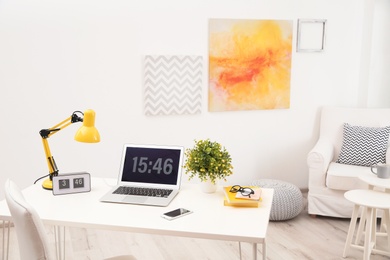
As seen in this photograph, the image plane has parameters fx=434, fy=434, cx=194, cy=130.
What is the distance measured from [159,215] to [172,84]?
198 cm

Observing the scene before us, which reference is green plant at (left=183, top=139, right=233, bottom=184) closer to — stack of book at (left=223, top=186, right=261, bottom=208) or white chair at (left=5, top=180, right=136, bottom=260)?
stack of book at (left=223, top=186, right=261, bottom=208)

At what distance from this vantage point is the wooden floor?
301 cm

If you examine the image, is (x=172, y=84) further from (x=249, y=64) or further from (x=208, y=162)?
(x=208, y=162)

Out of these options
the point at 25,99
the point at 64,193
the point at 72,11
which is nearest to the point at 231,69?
the point at 72,11

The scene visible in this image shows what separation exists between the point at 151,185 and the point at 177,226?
1.66 feet

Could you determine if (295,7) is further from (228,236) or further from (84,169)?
(228,236)

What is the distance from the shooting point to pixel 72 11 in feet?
11.2

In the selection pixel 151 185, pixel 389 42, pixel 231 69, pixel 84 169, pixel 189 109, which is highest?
pixel 389 42

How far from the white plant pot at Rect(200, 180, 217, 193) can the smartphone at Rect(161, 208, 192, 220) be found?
0.26 metres

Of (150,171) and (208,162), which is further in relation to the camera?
(150,171)

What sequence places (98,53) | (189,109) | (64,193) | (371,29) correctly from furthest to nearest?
(371,29) → (189,109) → (98,53) → (64,193)

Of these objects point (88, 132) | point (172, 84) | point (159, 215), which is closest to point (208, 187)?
point (159, 215)

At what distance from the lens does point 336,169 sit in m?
3.63

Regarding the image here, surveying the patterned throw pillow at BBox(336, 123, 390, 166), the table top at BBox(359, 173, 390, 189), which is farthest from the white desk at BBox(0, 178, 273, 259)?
the patterned throw pillow at BBox(336, 123, 390, 166)
